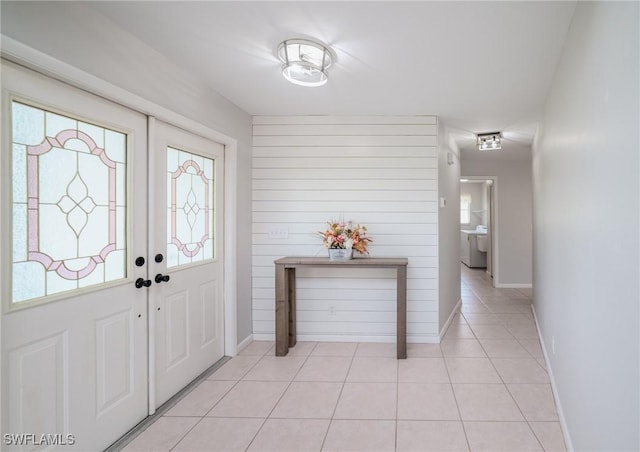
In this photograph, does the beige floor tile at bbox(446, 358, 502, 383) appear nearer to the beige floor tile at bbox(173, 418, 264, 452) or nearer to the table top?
the table top

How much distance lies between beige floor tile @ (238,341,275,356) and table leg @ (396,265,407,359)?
50.5 inches

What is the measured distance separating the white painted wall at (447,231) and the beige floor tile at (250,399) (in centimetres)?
205

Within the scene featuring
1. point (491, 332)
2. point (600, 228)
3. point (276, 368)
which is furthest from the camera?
point (491, 332)

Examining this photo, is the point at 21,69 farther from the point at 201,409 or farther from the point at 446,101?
the point at 446,101

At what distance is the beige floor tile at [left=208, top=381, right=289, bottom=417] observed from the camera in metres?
2.50

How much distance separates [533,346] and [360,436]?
2441 millimetres

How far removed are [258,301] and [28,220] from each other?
2544 millimetres

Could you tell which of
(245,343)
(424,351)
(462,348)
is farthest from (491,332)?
(245,343)

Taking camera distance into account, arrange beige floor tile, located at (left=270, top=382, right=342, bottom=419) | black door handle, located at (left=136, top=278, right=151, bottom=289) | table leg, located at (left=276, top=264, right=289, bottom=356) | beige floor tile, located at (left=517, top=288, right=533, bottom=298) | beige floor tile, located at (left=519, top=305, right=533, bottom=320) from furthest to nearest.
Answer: beige floor tile, located at (left=517, top=288, right=533, bottom=298) < beige floor tile, located at (left=519, top=305, right=533, bottom=320) < table leg, located at (left=276, top=264, right=289, bottom=356) < beige floor tile, located at (left=270, top=382, right=342, bottom=419) < black door handle, located at (left=136, top=278, right=151, bottom=289)

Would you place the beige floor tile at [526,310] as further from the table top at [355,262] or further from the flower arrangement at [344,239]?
the flower arrangement at [344,239]

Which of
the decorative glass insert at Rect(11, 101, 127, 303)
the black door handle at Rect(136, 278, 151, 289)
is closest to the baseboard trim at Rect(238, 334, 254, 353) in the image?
the black door handle at Rect(136, 278, 151, 289)

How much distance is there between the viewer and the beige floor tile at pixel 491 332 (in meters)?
4.04

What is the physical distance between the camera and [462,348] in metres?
3.69

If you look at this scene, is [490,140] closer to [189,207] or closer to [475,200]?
[189,207]
